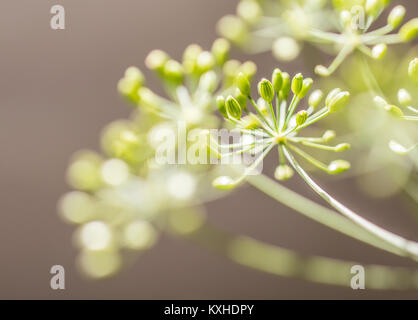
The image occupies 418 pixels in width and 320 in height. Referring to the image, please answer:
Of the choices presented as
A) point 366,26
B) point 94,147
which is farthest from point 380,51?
point 94,147

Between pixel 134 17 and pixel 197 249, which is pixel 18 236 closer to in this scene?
pixel 197 249

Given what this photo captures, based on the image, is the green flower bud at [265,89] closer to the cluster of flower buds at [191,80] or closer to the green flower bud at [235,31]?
the cluster of flower buds at [191,80]

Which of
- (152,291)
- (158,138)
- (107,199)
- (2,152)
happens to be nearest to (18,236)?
(2,152)

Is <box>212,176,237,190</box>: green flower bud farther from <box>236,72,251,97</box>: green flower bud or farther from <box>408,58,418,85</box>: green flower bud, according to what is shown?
<box>408,58,418,85</box>: green flower bud

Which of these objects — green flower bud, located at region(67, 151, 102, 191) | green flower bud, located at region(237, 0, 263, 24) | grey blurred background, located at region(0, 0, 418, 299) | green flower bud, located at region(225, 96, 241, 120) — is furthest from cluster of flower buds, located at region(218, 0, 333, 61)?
grey blurred background, located at region(0, 0, 418, 299)

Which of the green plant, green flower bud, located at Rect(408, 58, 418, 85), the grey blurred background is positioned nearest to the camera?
green flower bud, located at Rect(408, 58, 418, 85)

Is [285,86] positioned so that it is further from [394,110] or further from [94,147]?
[94,147]

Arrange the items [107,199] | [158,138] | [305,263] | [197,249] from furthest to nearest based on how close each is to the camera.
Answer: [197,249]
[305,263]
[107,199]
[158,138]

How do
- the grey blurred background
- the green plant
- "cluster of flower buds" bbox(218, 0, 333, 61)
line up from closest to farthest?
1. the green plant
2. "cluster of flower buds" bbox(218, 0, 333, 61)
3. the grey blurred background
